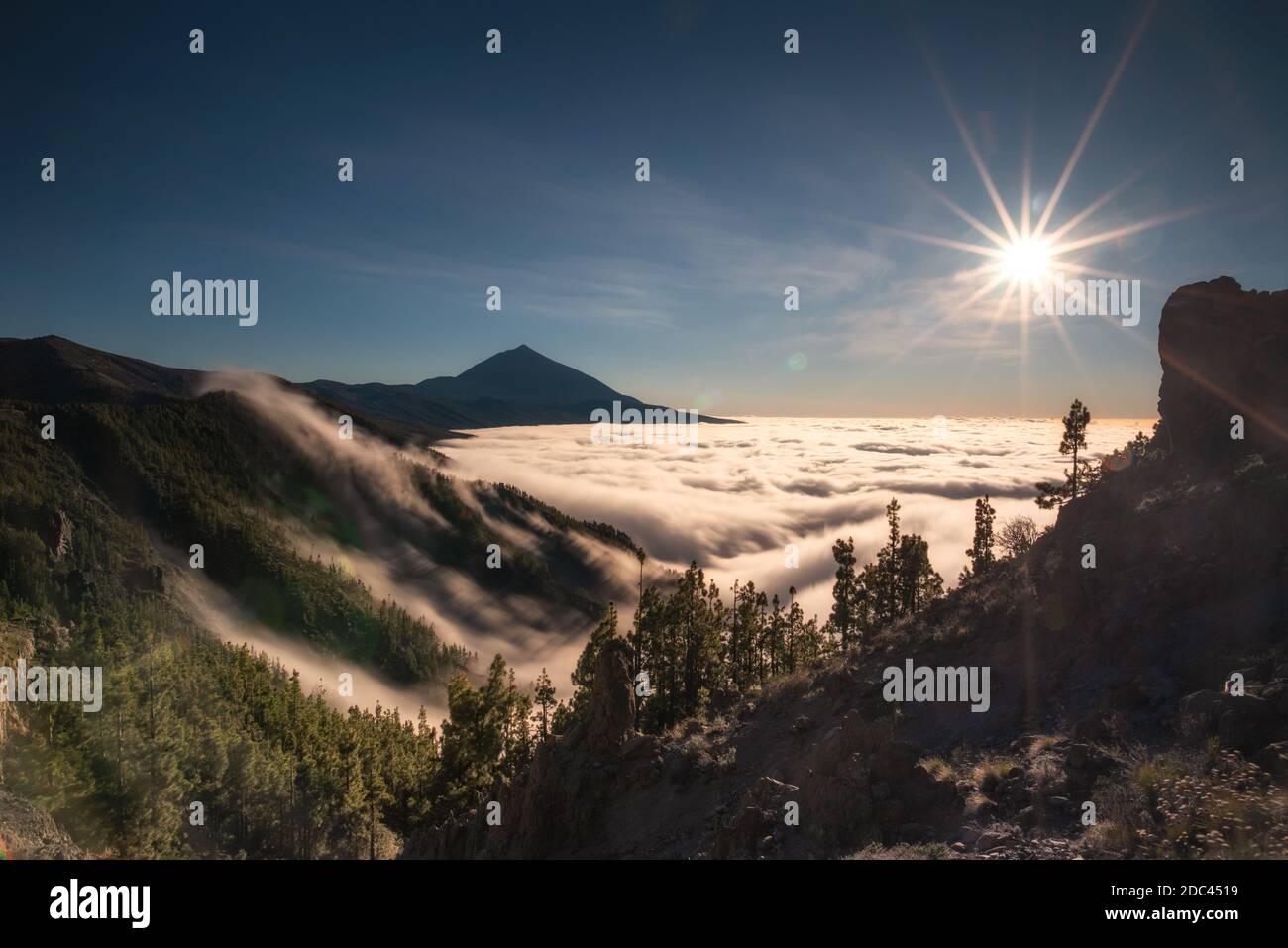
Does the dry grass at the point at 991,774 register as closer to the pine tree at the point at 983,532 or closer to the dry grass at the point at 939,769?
the dry grass at the point at 939,769

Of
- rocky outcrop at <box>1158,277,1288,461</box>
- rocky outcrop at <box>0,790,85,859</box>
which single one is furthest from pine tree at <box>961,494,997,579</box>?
rocky outcrop at <box>0,790,85,859</box>

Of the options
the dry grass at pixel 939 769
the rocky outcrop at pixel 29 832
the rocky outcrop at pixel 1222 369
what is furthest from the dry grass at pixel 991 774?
the rocky outcrop at pixel 29 832

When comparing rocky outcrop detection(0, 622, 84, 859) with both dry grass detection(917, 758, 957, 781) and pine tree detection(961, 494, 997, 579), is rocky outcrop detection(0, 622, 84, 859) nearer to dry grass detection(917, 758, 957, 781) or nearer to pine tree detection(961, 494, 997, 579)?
dry grass detection(917, 758, 957, 781)

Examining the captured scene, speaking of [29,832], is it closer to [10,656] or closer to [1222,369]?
[10,656]

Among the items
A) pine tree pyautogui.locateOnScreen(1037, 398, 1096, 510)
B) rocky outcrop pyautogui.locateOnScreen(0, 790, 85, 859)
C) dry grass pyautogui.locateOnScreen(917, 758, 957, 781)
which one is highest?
pine tree pyautogui.locateOnScreen(1037, 398, 1096, 510)

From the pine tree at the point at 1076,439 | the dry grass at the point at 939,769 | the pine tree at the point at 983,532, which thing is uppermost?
the pine tree at the point at 1076,439

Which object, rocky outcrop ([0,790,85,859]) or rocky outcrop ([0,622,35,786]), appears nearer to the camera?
rocky outcrop ([0,790,85,859])
